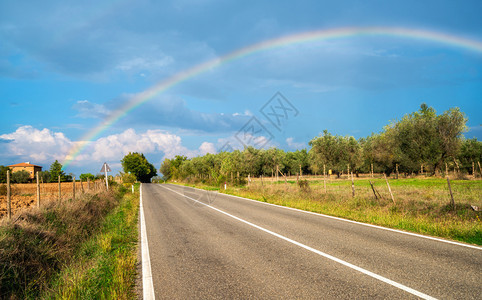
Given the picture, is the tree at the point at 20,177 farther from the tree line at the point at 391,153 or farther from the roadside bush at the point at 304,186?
the roadside bush at the point at 304,186

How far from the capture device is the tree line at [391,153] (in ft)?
123

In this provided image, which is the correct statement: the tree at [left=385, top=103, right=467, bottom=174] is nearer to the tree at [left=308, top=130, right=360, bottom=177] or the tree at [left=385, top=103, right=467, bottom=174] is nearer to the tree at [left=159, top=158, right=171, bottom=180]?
the tree at [left=308, top=130, right=360, bottom=177]

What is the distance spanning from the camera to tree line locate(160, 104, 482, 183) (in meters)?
37.5

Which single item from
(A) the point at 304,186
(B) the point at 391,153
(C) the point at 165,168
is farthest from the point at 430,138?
(C) the point at 165,168

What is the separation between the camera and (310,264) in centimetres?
528

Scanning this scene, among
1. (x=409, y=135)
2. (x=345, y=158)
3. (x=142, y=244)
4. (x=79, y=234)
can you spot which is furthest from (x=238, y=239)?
(x=345, y=158)

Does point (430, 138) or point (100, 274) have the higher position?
point (430, 138)

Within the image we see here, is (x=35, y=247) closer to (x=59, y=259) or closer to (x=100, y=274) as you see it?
(x=59, y=259)

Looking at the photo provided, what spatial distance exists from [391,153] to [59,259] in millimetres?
55299

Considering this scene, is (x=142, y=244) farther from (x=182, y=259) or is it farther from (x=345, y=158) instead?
(x=345, y=158)

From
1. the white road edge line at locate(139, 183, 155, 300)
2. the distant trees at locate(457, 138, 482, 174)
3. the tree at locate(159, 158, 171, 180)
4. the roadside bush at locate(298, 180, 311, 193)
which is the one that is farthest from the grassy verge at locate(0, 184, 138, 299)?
the tree at locate(159, 158, 171, 180)

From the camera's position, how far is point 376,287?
A: 4.09 meters

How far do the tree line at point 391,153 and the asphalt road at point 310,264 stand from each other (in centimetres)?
1278

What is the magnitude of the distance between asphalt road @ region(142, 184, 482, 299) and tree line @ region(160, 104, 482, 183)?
41.9ft
